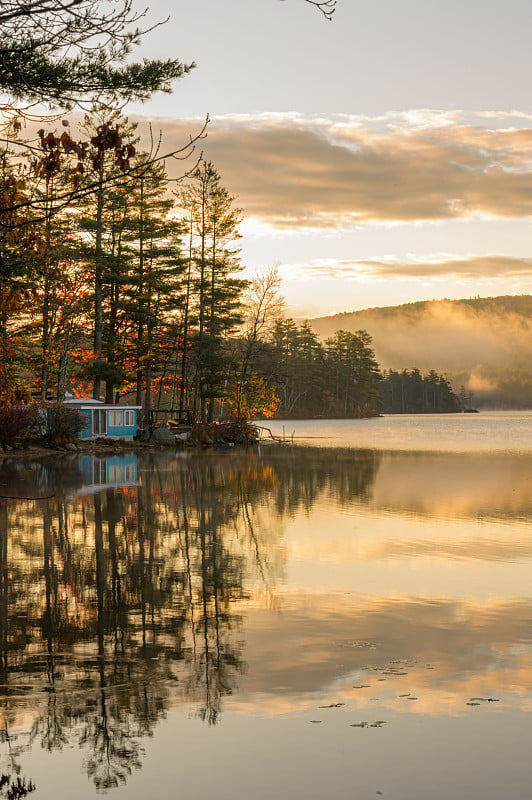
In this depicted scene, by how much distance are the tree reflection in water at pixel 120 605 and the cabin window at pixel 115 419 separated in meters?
27.9

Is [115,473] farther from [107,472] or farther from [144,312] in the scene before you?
[144,312]

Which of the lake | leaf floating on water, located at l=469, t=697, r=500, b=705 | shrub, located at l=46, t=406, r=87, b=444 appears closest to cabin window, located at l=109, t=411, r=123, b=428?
shrub, located at l=46, t=406, r=87, b=444

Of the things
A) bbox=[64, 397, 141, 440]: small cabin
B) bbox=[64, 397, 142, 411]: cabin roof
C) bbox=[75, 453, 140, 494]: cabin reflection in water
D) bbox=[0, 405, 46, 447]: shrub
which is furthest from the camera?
bbox=[64, 397, 141, 440]: small cabin

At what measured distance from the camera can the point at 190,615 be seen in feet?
34.4

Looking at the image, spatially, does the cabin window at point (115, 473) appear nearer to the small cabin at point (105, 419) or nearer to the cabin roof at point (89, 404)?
the small cabin at point (105, 419)

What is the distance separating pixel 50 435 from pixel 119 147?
38378 mm

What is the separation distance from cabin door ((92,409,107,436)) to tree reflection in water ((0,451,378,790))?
88.5 feet

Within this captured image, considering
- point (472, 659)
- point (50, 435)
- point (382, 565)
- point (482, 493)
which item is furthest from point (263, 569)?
point (50, 435)

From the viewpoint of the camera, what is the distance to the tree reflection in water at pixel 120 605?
22.9 ft

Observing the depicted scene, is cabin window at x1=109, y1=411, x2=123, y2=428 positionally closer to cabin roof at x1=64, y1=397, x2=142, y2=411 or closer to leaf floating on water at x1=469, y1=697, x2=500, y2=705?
cabin roof at x1=64, y1=397, x2=142, y2=411

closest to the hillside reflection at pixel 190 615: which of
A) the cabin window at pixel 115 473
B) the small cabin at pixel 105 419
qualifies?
the cabin window at pixel 115 473

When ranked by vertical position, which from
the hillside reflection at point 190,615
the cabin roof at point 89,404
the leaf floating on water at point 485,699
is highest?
the cabin roof at point 89,404

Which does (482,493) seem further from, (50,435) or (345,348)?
(345,348)

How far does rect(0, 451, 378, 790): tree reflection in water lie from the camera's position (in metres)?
6.98
